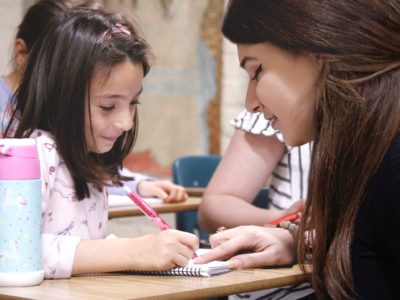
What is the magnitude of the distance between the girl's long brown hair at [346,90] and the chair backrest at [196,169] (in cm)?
168

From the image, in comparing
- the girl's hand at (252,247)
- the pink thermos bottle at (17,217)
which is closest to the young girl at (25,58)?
the girl's hand at (252,247)

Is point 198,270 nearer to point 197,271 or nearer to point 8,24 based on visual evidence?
point 197,271

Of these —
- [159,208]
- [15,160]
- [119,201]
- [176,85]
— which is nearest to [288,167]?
[159,208]

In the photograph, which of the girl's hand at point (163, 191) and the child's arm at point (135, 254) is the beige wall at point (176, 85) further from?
the child's arm at point (135, 254)

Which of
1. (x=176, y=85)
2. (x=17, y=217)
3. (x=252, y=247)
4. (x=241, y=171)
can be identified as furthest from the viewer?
(x=176, y=85)

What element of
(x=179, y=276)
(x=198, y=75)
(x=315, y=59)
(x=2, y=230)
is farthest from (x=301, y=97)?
(x=198, y=75)

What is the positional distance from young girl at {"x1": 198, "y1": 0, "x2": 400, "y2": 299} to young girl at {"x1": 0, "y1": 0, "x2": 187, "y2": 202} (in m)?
1.30

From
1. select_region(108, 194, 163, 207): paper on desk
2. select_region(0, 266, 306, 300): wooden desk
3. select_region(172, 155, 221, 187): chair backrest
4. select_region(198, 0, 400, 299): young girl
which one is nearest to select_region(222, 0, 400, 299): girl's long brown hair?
select_region(198, 0, 400, 299): young girl

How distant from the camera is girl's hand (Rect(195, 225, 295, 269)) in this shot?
69.5 inches

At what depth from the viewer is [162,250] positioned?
1.67 meters

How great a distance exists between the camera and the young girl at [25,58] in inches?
118

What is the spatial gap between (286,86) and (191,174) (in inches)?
67.0

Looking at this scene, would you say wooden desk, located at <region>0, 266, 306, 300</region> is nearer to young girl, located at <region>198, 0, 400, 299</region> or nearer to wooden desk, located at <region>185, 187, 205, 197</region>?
young girl, located at <region>198, 0, 400, 299</region>

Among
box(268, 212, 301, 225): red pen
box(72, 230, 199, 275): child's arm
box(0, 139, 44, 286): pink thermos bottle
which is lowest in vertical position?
box(268, 212, 301, 225): red pen
